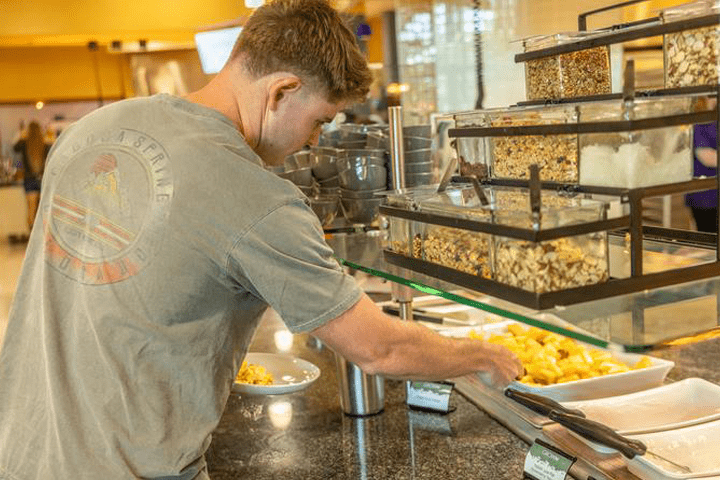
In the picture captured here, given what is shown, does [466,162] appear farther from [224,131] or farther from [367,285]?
[367,285]

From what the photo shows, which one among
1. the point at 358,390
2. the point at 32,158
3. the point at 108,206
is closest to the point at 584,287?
the point at 108,206

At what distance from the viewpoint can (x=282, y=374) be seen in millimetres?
2174

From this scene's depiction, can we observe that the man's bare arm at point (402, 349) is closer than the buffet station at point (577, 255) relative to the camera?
No

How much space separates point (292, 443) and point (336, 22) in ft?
3.20

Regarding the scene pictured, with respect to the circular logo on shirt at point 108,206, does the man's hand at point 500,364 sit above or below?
below

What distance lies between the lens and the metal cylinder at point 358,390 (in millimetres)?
1934

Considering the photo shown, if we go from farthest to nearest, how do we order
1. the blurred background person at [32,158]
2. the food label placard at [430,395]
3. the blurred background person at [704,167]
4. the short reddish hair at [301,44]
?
the blurred background person at [32,158] < the blurred background person at [704,167] < the food label placard at [430,395] < the short reddish hair at [301,44]

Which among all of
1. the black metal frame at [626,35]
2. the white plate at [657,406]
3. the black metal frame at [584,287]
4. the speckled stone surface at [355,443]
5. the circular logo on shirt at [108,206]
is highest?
the black metal frame at [626,35]

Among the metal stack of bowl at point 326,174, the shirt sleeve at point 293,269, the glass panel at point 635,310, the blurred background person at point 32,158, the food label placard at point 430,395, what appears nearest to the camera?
the glass panel at point 635,310

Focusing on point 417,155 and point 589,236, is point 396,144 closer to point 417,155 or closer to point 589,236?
point 417,155

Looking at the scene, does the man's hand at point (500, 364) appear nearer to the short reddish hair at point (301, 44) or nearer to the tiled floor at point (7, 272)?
the short reddish hair at point (301, 44)

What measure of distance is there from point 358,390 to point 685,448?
2.50 feet

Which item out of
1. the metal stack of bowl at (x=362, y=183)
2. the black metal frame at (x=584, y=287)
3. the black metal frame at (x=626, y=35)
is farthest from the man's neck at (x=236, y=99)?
the metal stack of bowl at (x=362, y=183)

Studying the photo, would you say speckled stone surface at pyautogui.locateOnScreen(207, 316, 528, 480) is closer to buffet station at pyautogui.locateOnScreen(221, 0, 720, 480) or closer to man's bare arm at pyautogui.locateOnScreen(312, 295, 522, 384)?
buffet station at pyautogui.locateOnScreen(221, 0, 720, 480)
